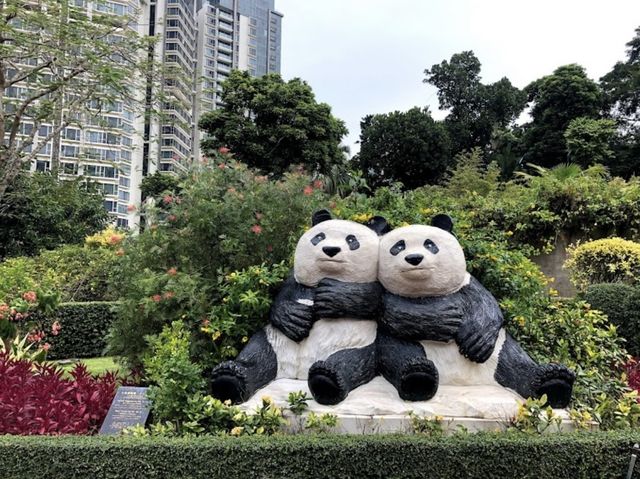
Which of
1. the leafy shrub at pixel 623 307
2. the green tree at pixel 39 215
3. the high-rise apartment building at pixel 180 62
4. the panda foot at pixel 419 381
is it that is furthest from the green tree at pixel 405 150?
the panda foot at pixel 419 381

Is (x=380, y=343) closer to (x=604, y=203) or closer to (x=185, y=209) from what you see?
(x=185, y=209)

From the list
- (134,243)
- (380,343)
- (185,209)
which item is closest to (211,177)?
(185,209)

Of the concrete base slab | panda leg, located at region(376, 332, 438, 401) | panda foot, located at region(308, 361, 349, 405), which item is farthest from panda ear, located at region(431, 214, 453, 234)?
panda foot, located at region(308, 361, 349, 405)

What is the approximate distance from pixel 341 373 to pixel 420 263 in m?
0.89

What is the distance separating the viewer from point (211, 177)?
533 cm

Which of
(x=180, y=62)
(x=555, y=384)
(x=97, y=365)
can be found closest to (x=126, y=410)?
(x=555, y=384)

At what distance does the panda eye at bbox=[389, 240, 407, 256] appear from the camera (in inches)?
148

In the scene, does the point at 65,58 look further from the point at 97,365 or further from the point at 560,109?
Answer: the point at 560,109

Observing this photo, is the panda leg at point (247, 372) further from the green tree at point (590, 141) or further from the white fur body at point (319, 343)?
the green tree at point (590, 141)

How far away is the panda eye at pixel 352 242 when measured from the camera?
12.7 ft

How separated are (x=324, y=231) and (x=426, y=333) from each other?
1010 millimetres

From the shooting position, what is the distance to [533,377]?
361 centimetres

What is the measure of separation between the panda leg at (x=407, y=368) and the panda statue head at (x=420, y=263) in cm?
35

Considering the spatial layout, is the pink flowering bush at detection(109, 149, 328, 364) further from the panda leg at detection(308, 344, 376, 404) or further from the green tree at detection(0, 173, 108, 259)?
the green tree at detection(0, 173, 108, 259)
